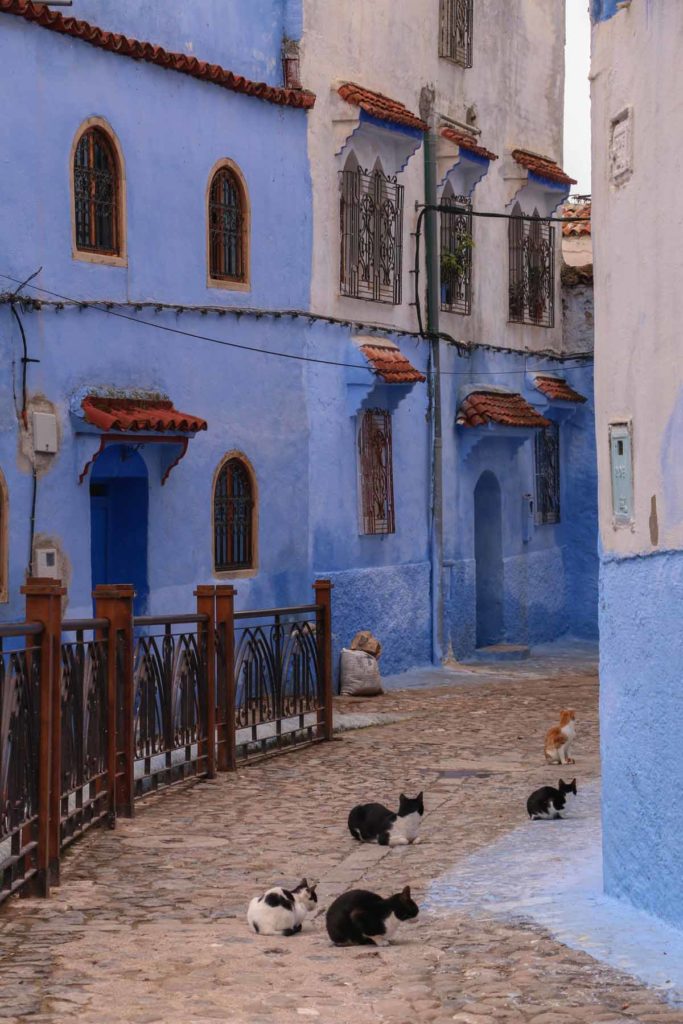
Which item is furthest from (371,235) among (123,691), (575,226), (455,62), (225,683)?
(123,691)

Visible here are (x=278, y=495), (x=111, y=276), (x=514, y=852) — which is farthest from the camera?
(x=278, y=495)

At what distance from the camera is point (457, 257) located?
23.2 m

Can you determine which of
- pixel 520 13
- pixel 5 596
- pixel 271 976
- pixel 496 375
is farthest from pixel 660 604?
pixel 520 13

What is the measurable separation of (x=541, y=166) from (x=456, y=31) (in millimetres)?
2922

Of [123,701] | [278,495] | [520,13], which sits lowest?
[123,701]

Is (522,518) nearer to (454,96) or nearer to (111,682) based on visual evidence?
(454,96)

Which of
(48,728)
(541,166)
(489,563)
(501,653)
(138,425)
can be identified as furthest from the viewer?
(541,166)

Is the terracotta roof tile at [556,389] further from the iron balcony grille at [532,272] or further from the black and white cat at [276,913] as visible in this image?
the black and white cat at [276,913]

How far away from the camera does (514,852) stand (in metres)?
9.98

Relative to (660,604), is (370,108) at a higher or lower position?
higher

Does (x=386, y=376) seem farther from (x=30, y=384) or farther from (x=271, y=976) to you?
(x=271, y=976)

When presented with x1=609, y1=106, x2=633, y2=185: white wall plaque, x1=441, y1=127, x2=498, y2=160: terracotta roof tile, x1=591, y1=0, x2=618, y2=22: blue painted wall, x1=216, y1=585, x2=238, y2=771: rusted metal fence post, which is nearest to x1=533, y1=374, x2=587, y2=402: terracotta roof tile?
x1=441, y1=127, x2=498, y2=160: terracotta roof tile

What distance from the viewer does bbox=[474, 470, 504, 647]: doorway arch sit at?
25.0 m

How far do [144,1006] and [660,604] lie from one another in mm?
2667
